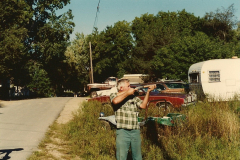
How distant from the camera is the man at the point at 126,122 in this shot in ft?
13.9

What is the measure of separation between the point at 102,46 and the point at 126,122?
4260 cm

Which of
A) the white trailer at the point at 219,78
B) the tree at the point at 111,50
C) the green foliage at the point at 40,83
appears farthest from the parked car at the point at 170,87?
the tree at the point at 111,50

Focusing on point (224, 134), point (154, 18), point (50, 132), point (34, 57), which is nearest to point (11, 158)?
point (50, 132)

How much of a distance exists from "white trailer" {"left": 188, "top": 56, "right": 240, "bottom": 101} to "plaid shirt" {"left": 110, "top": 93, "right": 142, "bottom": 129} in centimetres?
1156

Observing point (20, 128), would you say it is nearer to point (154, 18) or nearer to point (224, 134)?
point (224, 134)

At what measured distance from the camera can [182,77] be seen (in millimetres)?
27391

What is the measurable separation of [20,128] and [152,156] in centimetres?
588

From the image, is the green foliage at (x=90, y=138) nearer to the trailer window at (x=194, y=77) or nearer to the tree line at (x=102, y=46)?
the trailer window at (x=194, y=77)

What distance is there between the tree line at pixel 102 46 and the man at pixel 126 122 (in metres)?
21.7

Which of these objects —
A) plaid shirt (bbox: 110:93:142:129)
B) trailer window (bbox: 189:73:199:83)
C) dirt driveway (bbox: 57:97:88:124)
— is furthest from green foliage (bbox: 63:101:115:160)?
trailer window (bbox: 189:73:199:83)

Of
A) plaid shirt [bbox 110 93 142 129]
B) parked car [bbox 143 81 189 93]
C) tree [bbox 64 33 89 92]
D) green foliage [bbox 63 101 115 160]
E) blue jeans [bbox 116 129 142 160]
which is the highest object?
A: tree [bbox 64 33 89 92]

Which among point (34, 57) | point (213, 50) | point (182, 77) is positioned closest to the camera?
point (213, 50)

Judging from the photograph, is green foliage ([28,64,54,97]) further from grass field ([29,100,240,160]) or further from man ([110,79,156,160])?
man ([110,79,156,160])

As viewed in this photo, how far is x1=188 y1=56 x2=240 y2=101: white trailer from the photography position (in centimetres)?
1527
